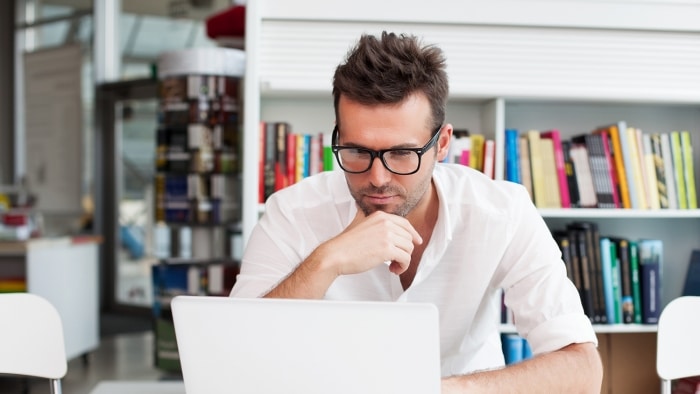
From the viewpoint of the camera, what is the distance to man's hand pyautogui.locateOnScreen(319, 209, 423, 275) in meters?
1.32

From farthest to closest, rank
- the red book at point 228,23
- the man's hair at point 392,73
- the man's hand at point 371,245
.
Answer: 1. the red book at point 228,23
2. the man's hair at point 392,73
3. the man's hand at point 371,245

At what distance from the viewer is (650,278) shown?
259 centimetres

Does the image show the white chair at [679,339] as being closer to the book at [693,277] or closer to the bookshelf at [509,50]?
the bookshelf at [509,50]

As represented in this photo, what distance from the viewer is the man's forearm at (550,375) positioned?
1.15 m

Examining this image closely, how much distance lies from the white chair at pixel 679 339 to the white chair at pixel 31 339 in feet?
4.76

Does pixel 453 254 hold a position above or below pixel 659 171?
below

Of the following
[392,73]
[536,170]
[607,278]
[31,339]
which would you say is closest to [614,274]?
[607,278]

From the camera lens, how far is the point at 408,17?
2.53 m

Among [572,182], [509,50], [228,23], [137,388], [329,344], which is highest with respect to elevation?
[228,23]

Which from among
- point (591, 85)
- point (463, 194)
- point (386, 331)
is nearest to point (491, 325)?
point (463, 194)

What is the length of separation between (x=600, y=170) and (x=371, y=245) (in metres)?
1.57

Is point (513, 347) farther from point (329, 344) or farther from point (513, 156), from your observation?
point (329, 344)

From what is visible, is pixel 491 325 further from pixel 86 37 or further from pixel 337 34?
pixel 86 37

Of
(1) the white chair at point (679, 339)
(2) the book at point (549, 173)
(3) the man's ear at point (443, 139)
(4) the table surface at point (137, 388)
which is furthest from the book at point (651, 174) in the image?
(4) the table surface at point (137, 388)
